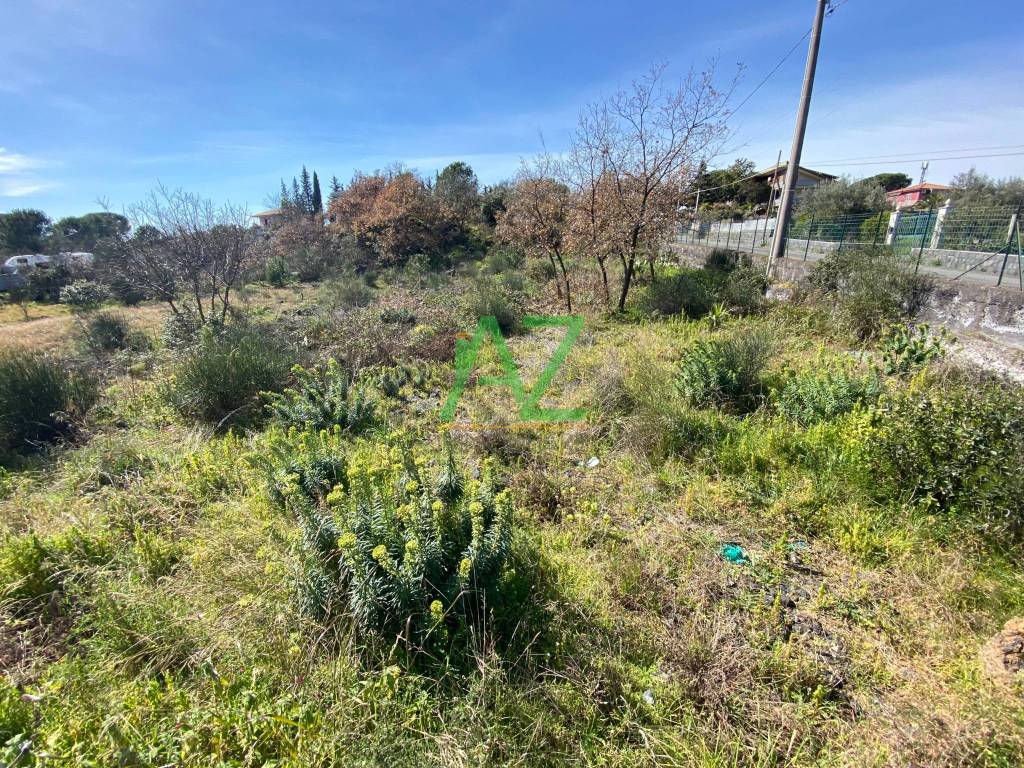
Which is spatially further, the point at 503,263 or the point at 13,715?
the point at 503,263

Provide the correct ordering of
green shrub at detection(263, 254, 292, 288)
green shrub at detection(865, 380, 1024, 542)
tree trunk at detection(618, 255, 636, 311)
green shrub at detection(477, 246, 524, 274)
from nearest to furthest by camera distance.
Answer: green shrub at detection(865, 380, 1024, 542) < tree trunk at detection(618, 255, 636, 311) < green shrub at detection(477, 246, 524, 274) < green shrub at detection(263, 254, 292, 288)

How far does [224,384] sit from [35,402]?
A: 204 centimetres

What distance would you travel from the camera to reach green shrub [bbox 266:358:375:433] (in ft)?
14.0

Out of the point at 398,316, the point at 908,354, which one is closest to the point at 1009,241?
the point at 908,354

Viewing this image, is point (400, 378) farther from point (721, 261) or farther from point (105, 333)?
point (721, 261)

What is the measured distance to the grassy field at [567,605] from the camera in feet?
5.09

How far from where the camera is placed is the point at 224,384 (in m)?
4.83

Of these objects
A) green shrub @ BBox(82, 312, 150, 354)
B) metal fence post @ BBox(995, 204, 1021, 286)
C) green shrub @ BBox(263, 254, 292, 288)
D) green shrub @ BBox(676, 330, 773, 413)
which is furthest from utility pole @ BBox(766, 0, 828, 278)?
green shrub @ BBox(263, 254, 292, 288)

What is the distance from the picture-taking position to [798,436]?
3506 mm

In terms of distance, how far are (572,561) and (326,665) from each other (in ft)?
4.78

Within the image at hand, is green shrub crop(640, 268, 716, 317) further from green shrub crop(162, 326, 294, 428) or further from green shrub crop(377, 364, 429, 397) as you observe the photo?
green shrub crop(162, 326, 294, 428)

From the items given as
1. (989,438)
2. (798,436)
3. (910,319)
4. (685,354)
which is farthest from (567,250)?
(989,438)

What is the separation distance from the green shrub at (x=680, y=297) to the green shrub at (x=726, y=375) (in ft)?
11.7

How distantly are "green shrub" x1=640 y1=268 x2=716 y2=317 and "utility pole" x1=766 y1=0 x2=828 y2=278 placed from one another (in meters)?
1.62
